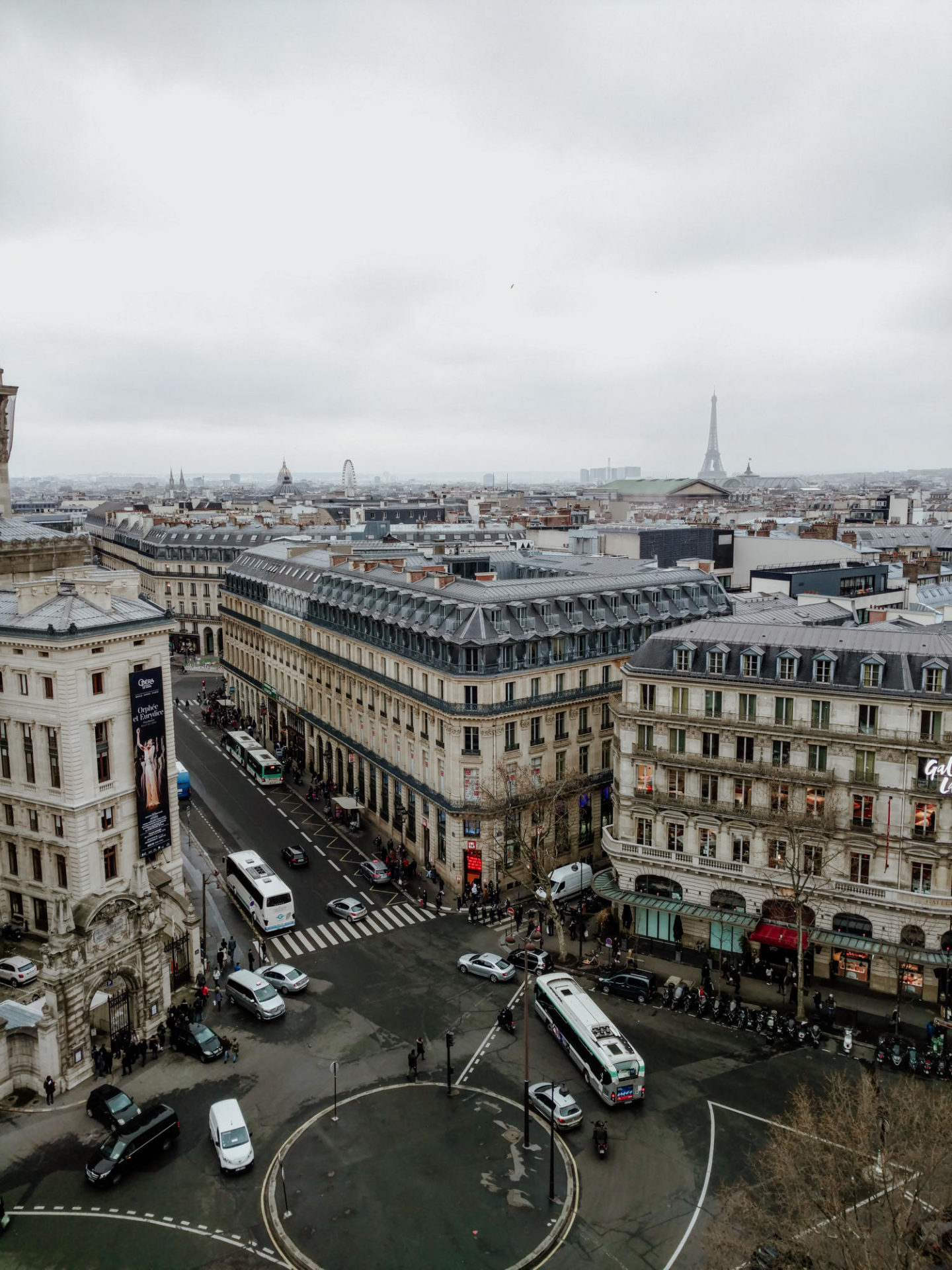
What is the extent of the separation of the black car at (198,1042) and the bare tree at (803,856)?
3471 centimetres

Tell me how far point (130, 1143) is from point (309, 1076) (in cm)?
1013

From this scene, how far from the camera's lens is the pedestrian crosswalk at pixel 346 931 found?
65562 mm

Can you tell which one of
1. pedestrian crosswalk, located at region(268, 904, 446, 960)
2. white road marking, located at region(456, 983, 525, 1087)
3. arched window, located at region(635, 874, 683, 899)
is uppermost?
arched window, located at region(635, 874, 683, 899)

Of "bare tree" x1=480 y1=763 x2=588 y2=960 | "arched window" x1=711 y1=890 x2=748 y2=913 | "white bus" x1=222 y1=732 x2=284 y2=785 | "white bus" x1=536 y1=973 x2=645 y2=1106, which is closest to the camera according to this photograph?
"white bus" x1=536 y1=973 x2=645 y2=1106

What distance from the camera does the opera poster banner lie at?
56.9m

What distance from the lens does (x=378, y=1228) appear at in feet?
129

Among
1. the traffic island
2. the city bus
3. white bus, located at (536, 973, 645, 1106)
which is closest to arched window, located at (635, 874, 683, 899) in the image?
white bus, located at (536, 973, 645, 1106)

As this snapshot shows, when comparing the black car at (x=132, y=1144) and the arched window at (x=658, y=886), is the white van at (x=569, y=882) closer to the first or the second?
the arched window at (x=658, y=886)

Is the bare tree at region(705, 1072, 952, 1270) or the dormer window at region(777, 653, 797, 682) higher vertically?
the dormer window at region(777, 653, 797, 682)

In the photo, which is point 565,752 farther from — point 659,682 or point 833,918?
point 833,918

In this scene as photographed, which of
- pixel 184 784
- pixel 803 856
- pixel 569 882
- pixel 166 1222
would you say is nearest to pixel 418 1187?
pixel 166 1222

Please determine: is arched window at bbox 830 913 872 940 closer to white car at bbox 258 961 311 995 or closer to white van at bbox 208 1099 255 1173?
white car at bbox 258 961 311 995

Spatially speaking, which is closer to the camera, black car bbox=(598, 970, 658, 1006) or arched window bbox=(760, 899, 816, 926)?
black car bbox=(598, 970, 658, 1006)

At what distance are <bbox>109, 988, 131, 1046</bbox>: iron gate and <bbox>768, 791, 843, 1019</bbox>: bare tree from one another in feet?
132
